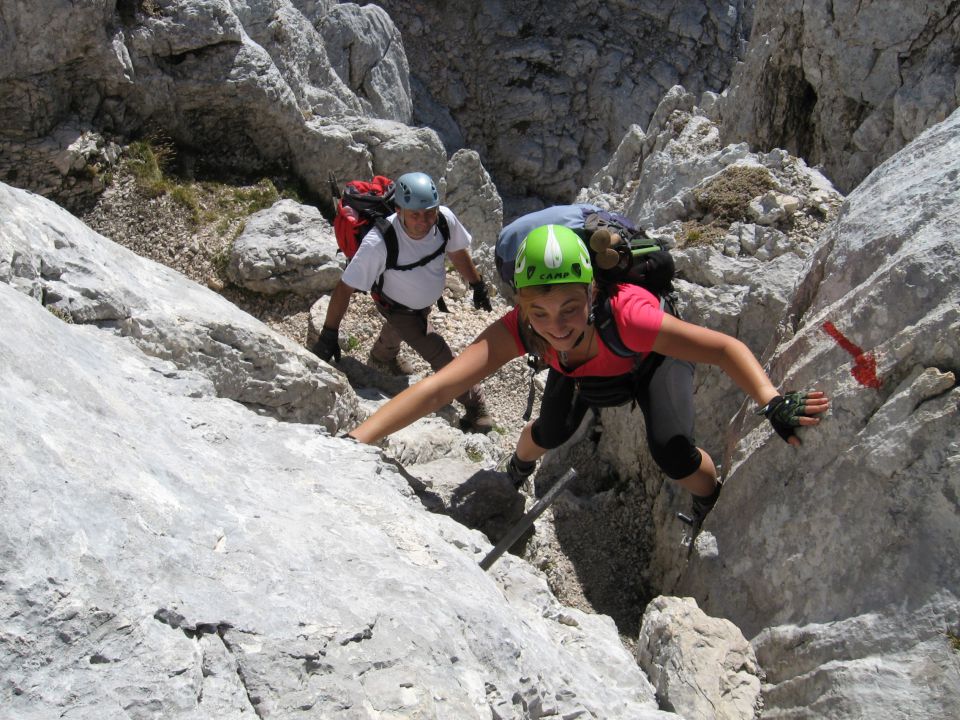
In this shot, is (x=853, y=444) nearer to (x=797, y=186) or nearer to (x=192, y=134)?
(x=797, y=186)

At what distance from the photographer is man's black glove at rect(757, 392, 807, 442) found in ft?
16.0

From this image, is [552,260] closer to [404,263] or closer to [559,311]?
[559,311]

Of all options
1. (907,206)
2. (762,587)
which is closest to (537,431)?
(762,587)

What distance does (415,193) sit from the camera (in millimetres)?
8008

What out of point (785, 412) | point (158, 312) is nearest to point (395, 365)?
point (158, 312)

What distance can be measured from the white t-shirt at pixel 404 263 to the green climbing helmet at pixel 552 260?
3517 mm

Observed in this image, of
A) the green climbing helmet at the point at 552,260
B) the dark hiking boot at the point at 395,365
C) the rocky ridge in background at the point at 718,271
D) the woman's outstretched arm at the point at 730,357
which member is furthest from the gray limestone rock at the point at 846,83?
the green climbing helmet at the point at 552,260

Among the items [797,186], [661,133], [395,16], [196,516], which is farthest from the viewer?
[395,16]

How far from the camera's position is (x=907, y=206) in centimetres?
516

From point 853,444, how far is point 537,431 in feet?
9.14

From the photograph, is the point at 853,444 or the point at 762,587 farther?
the point at 762,587

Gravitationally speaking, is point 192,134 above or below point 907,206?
below

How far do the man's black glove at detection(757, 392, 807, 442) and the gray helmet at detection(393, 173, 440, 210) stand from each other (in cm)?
434

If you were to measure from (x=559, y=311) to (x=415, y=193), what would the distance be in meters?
3.47
